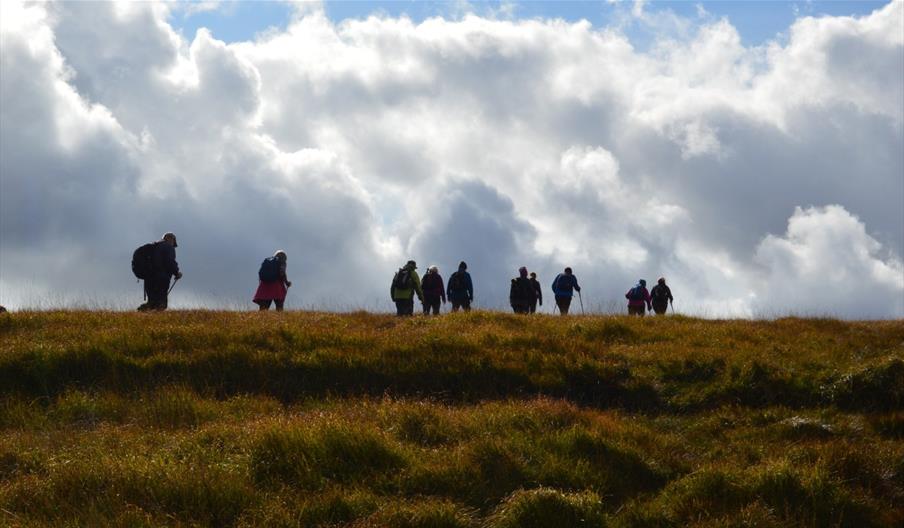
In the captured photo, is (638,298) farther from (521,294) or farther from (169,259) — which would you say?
(169,259)

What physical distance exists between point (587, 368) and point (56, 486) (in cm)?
933

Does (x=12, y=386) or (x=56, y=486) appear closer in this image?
(x=56, y=486)

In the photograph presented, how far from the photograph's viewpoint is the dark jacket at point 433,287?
1047 inches

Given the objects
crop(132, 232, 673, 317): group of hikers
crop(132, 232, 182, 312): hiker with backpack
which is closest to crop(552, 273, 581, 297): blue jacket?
crop(132, 232, 673, 317): group of hikers

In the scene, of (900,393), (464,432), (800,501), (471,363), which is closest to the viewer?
(800,501)

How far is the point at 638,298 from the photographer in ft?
94.9

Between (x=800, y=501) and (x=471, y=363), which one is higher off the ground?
(x=471, y=363)

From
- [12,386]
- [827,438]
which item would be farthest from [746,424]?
[12,386]

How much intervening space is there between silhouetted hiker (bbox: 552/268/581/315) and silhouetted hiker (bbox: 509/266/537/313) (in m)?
1.07

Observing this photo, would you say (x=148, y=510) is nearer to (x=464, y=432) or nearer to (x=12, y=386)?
(x=464, y=432)

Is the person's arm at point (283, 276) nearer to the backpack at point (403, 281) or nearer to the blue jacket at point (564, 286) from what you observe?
the backpack at point (403, 281)

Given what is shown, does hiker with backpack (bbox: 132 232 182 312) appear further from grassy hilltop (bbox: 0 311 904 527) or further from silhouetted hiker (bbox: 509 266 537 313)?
silhouetted hiker (bbox: 509 266 537 313)

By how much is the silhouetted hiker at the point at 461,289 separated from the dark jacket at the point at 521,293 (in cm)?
159

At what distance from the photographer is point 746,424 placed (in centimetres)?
1405
